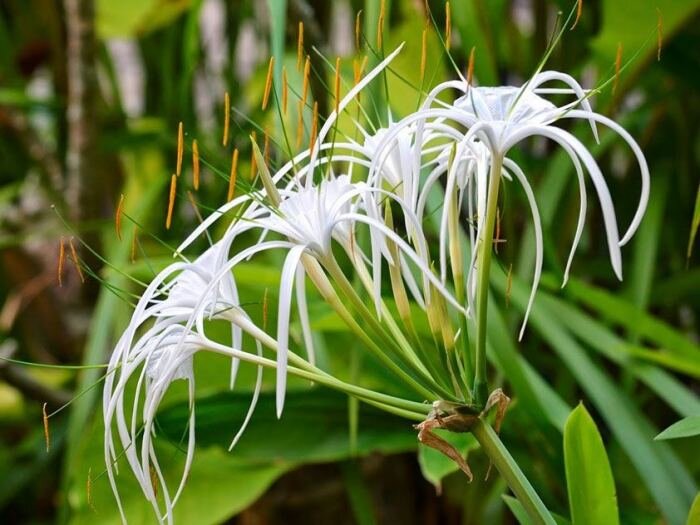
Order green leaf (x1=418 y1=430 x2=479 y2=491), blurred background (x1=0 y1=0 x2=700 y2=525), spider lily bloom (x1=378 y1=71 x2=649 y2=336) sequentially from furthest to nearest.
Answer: blurred background (x1=0 y1=0 x2=700 y2=525)
green leaf (x1=418 y1=430 x2=479 y2=491)
spider lily bloom (x1=378 y1=71 x2=649 y2=336)

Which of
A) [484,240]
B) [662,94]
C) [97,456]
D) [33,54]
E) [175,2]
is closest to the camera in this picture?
[484,240]

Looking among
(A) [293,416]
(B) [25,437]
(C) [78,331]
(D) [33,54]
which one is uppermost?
(D) [33,54]

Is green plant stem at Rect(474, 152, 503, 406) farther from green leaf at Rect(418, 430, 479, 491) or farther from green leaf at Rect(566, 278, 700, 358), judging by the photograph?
green leaf at Rect(566, 278, 700, 358)

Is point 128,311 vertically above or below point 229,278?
below

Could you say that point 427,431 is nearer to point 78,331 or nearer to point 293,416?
point 293,416

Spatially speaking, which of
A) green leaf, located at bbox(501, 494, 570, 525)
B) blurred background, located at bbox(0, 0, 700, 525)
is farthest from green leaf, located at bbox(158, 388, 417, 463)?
green leaf, located at bbox(501, 494, 570, 525)

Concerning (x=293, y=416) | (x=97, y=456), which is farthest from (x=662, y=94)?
(x=97, y=456)

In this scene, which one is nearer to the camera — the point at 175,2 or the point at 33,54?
the point at 175,2
